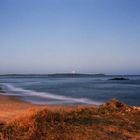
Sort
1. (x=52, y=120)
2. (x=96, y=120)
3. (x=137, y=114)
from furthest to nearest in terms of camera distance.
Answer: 1. (x=137, y=114)
2. (x=96, y=120)
3. (x=52, y=120)

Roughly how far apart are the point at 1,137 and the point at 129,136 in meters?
3.15

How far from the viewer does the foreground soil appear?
7508mm

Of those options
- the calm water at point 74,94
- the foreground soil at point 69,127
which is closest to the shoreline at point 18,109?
the foreground soil at point 69,127

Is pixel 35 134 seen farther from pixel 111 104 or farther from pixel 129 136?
pixel 111 104

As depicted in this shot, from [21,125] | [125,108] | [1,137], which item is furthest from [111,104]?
[1,137]

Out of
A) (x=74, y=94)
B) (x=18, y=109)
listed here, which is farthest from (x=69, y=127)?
(x=74, y=94)

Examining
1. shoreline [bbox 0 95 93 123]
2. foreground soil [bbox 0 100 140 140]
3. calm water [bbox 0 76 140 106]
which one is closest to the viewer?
foreground soil [bbox 0 100 140 140]

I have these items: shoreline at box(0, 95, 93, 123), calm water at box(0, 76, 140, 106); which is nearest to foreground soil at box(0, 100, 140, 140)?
shoreline at box(0, 95, 93, 123)

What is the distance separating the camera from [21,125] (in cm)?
812

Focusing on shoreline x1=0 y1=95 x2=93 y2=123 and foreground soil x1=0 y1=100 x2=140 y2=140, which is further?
shoreline x1=0 y1=95 x2=93 y2=123

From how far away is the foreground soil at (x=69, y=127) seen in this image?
7.51 meters

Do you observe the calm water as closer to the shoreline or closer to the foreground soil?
the shoreline

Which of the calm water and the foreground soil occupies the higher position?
the foreground soil

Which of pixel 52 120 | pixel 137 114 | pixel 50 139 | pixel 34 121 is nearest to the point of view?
pixel 50 139
